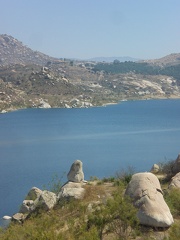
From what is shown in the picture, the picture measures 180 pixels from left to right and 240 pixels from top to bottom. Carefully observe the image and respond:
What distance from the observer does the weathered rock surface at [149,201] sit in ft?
54.7

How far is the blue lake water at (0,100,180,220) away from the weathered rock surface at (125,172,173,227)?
2283cm

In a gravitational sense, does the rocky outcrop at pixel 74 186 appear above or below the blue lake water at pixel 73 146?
above

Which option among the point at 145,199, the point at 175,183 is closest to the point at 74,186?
the point at 175,183

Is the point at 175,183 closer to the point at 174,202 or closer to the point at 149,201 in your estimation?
the point at 174,202

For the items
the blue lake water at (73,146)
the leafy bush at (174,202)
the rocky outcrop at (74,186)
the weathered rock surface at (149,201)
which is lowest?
the blue lake water at (73,146)

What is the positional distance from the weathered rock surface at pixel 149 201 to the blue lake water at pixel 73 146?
74.9 feet

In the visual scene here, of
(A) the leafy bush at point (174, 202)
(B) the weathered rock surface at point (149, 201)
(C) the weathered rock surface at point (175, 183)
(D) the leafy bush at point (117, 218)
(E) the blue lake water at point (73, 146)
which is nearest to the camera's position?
(D) the leafy bush at point (117, 218)

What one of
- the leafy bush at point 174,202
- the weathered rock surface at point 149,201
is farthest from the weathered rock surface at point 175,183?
the weathered rock surface at point 149,201

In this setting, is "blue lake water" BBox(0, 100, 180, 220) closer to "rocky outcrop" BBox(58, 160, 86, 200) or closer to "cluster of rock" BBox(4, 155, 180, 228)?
"rocky outcrop" BBox(58, 160, 86, 200)

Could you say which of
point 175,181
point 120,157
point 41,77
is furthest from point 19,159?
point 41,77

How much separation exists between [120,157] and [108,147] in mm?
11038

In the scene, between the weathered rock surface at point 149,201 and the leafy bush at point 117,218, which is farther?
the weathered rock surface at point 149,201

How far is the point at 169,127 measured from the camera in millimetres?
107688

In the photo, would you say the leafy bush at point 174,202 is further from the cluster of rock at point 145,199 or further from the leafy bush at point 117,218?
the leafy bush at point 117,218
